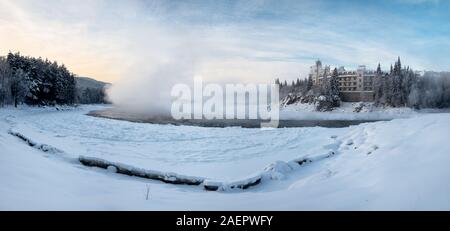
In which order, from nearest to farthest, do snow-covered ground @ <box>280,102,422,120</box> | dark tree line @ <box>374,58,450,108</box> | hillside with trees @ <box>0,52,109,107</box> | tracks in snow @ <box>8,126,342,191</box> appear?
tracks in snow @ <box>8,126,342,191</box>
hillside with trees @ <box>0,52,109,107</box>
snow-covered ground @ <box>280,102,422,120</box>
dark tree line @ <box>374,58,450,108</box>

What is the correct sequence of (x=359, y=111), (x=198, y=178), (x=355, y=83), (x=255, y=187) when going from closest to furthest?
1. (x=255, y=187)
2. (x=198, y=178)
3. (x=359, y=111)
4. (x=355, y=83)

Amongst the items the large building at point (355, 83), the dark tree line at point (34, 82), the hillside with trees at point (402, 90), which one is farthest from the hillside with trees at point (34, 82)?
the large building at point (355, 83)

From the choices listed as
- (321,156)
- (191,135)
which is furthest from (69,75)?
(321,156)

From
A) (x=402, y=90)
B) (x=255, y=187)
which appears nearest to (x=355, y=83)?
(x=402, y=90)

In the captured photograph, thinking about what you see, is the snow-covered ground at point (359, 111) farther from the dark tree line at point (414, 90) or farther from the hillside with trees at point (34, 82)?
the hillside with trees at point (34, 82)

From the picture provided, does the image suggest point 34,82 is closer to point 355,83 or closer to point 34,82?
point 34,82

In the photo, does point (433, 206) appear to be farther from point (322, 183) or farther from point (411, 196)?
point (322, 183)

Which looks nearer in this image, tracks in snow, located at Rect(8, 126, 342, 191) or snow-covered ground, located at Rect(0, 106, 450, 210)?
snow-covered ground, located at Rect(0, 106, 450, 210)

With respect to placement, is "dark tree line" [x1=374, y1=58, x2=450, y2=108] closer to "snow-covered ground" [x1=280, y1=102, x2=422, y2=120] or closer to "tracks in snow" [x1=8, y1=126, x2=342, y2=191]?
"snow-covered ground" [x1=280, y1=102, x2=422, y2=120]

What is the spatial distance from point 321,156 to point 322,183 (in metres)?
6.75

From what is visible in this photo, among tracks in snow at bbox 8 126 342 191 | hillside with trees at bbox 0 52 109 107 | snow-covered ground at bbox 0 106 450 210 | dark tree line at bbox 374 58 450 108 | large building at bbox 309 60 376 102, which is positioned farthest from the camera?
large building at bbox 309 60 376 102

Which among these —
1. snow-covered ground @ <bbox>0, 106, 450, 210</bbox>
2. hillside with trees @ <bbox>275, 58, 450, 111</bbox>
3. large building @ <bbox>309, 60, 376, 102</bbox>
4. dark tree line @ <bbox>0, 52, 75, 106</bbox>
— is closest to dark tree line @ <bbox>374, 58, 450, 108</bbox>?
hillside with trees @ <bbox>275, 58, 450, 111</bbox>

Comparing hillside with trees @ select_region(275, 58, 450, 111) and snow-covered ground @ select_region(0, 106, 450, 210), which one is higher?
hillside with trees @ select_region(275, 58, 450, 111)
